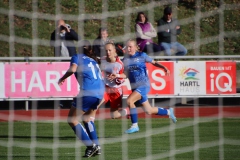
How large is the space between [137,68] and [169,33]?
2149 millimetres

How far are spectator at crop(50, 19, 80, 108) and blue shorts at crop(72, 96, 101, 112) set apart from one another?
2408mm

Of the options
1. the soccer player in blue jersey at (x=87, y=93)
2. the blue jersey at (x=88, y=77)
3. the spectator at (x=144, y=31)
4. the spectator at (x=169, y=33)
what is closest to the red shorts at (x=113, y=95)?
the spectator at (x=144, y=31)

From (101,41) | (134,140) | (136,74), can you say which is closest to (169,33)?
(101,41)

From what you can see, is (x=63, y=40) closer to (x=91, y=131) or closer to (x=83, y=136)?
(x=91, y=131)

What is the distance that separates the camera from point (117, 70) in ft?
33.8

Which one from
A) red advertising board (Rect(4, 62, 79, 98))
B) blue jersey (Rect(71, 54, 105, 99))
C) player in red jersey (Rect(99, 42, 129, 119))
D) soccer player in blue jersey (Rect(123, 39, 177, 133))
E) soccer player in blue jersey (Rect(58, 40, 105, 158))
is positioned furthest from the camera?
red advertising board (Rect(4, 62, 79, 98))

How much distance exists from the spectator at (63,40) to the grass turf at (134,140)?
5.69 ft

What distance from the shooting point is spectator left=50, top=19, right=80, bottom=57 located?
1120cm

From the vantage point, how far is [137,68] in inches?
416

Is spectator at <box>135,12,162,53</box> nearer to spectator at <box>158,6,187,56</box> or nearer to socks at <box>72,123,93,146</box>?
spectator at <box>158,6,187,56</box>

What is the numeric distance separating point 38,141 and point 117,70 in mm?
1867

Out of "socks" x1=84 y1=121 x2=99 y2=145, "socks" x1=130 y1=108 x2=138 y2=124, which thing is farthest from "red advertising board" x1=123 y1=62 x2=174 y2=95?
"socks" x1=84 y1=121 x2=99 y2=145

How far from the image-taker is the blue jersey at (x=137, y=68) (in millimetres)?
10492

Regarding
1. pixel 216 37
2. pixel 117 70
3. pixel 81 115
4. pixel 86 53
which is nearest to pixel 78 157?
pixel 81 115
